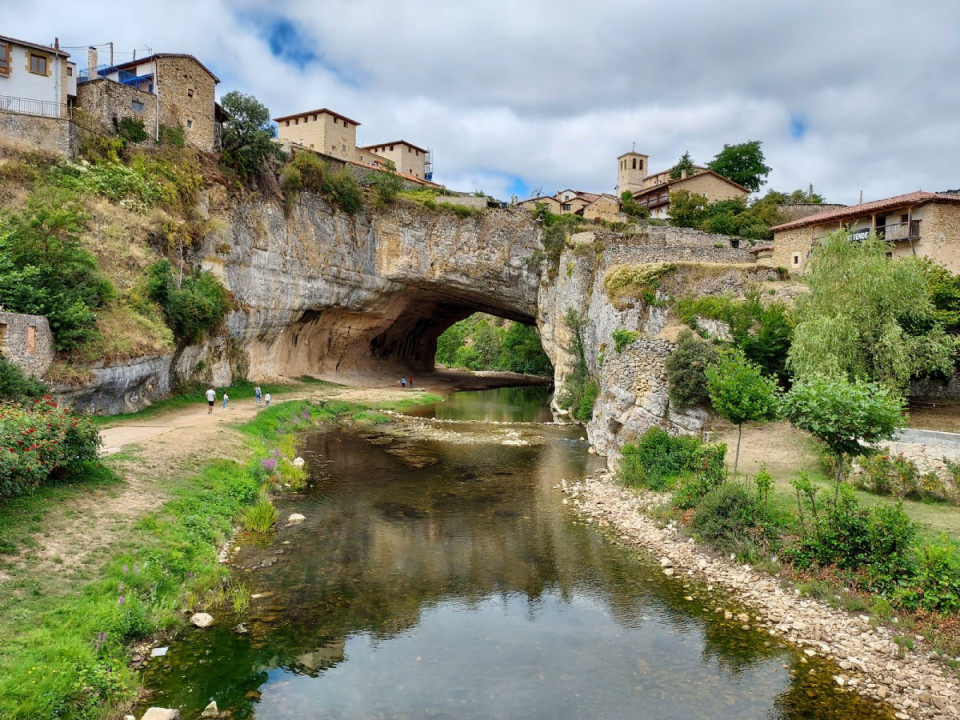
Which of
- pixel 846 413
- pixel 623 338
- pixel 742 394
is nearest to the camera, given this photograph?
pixel 846 413

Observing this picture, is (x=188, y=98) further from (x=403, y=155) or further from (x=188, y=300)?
(x=403, y=155)

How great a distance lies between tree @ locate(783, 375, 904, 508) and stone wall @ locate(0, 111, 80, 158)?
105 ft

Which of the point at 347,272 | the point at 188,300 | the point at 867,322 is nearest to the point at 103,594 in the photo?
the point at 867,322

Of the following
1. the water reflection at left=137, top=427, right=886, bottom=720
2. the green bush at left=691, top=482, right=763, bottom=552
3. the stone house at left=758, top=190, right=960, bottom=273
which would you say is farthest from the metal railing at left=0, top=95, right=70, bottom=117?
the stone house at left=758, top=190, right=960, bottom=273

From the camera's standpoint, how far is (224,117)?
37594mm

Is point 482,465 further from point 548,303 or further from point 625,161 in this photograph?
point 625,161

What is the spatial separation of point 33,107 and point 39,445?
25581 mm

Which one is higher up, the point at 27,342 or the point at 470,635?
the point at 27,342

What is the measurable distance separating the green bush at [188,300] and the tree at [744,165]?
48.0m

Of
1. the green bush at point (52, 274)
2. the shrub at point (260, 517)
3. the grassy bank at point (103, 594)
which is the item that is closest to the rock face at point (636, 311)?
the shrub at point (260, 517)

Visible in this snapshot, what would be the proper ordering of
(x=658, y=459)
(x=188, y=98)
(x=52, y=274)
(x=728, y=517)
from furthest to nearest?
(x=188, y=98), (x=52, y=274), (x=658, y=459), (x=728, y=517)

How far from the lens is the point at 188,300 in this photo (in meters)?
26.8

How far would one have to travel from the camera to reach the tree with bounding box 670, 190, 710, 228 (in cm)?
4597

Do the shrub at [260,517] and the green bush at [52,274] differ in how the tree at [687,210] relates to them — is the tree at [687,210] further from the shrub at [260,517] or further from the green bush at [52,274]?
the shrub at [260,517]
